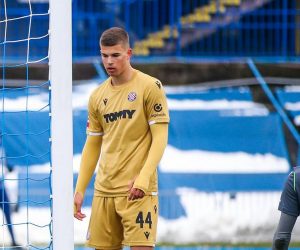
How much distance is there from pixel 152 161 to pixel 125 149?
25 cm

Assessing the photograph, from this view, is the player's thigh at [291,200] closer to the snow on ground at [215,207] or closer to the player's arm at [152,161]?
the player's arm at [152,161]

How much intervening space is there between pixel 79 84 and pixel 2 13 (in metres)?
2.55

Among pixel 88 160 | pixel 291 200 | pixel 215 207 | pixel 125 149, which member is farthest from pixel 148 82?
pixel 215 207

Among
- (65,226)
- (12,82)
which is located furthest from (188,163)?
(65,226)

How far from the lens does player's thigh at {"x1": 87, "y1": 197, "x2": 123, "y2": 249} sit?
6.27m

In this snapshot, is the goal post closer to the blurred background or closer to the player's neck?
the player's neck

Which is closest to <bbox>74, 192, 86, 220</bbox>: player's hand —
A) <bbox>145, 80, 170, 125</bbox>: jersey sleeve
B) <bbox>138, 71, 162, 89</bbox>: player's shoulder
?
<bbox>145, 80, 170, 125</bbox>: jersey sleeve

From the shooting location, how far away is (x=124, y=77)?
6.26 metres

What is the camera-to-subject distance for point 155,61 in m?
10.3

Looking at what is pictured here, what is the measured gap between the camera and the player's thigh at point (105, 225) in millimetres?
6266

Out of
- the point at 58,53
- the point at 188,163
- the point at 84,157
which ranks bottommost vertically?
the point at 188,163

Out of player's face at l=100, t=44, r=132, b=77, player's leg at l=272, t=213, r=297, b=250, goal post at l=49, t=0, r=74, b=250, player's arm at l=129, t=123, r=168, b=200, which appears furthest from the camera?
player's leg at l=272, t=213, r=297, b=250

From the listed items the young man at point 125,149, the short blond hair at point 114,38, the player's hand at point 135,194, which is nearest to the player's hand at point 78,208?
the young man at point 125,149

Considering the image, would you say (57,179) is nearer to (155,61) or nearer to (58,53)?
(58,53)
